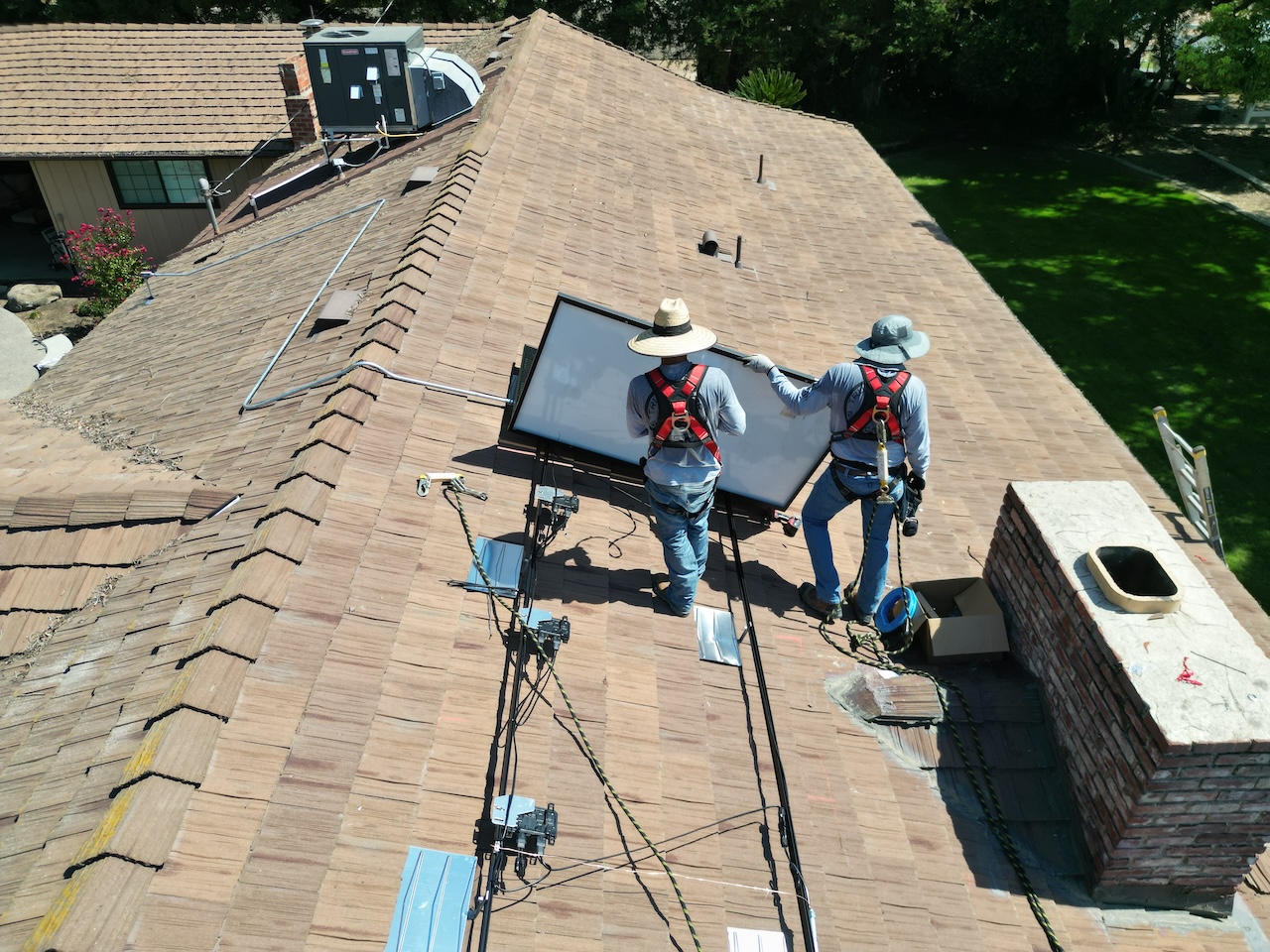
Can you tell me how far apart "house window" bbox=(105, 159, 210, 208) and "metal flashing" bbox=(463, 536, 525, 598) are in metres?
18.9

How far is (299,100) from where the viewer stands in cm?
1588

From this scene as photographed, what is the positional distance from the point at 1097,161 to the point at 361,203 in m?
27.1

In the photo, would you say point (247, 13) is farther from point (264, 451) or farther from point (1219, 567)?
point (1219, 567)

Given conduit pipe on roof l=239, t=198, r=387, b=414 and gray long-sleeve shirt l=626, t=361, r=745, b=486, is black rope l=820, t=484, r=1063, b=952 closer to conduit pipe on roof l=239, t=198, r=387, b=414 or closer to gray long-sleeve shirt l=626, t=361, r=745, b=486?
gray long-sleeve shirt l=626, t=361, r=745, b=486

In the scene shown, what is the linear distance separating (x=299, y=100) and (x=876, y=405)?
1426 cm

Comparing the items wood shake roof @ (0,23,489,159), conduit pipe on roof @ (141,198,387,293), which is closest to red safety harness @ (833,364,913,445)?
conduit pipe on roof @ (141,198,387,293)

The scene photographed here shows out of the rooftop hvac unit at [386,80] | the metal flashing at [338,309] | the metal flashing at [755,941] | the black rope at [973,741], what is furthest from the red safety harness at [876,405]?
the rooftop hvac unit at [386,80]

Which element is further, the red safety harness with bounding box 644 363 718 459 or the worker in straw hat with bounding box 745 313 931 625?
the worker in straw hat with bounding box 745 313 931 625

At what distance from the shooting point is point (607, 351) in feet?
18.9

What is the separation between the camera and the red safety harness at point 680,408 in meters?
5.11

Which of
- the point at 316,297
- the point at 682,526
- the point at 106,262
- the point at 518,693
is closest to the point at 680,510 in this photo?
the point at 682,526

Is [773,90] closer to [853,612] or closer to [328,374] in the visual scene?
[328,374]

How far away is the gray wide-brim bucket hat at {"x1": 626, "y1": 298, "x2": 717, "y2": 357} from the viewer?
5.07 m

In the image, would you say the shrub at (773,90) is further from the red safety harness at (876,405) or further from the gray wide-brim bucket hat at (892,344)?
the red safety harness at (876,405)
